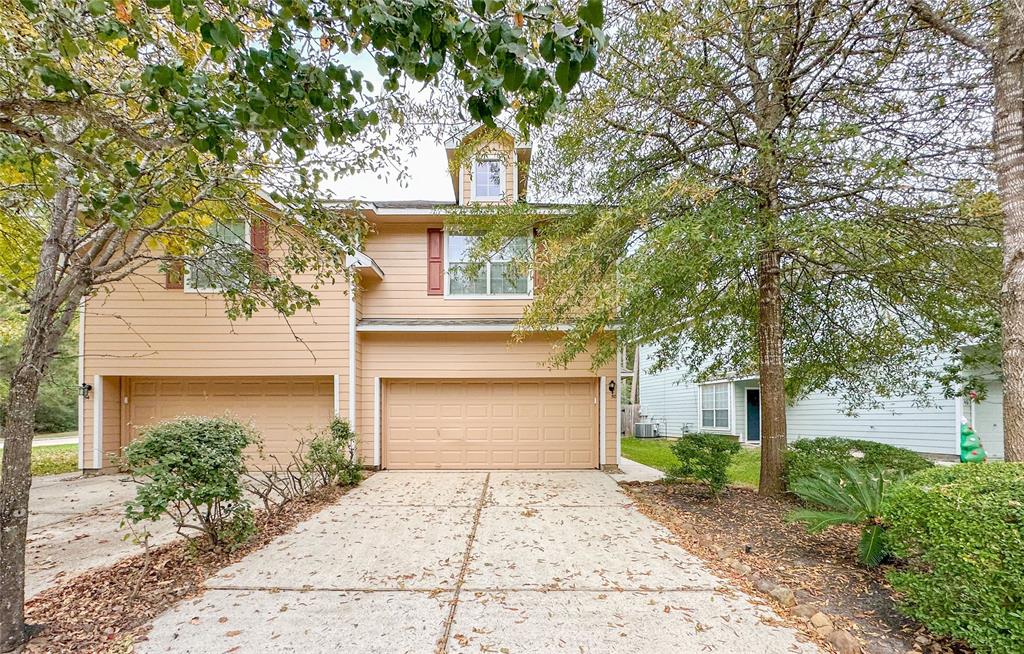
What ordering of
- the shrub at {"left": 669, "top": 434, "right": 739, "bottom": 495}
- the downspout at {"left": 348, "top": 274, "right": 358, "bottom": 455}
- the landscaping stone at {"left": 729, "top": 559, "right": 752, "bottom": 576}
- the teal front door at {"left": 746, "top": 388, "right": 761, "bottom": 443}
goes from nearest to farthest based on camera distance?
the landscaping stone at {"left": 729, "top": 559, "right": 752, "bottom": 576}
the shrub at {"left": 669, "top": 434, "right": 739, "bottom": 495}
the downspout at {"left": 348, "top": 274, "right": 358, "bottom": 455}
the teal front door at {"left": 746, "top": 388, "right": 761, "bottom": 443}

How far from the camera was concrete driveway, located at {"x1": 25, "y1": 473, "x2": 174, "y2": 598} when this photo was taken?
14.3ft

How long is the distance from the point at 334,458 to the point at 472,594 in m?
4.30

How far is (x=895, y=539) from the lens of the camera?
3076 millimetres

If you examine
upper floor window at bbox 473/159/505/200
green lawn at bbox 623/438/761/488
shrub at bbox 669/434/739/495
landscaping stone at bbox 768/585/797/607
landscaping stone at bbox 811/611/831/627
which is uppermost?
upper floor window at bbox 473/159/505/200

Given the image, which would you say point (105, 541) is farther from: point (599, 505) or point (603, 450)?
point (603, 450)

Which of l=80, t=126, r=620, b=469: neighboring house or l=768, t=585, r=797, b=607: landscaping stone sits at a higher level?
l=80, t=126, r=620, b=469: neighboring house

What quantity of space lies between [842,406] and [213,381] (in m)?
16.0

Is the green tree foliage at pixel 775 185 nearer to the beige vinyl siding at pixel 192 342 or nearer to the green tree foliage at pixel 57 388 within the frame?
the beige vinyl siding at pixel 192 342

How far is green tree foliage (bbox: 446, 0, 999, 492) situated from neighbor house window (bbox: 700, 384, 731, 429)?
10.4m

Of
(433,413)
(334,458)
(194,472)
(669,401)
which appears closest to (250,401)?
(334,458)

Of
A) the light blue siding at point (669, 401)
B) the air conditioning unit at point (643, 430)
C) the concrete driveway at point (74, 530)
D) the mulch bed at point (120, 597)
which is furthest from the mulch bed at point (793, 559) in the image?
the air conditioning unit at point (643, 430)

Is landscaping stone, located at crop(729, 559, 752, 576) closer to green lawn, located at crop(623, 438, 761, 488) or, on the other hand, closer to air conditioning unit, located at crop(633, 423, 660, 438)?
green lawn, located at crop(623, 438, 761, 488)

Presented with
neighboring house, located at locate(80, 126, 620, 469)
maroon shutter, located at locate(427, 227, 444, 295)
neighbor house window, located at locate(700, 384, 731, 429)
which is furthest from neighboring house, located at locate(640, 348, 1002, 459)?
maroon shutter, located at locate(427, 227, 444, 295)

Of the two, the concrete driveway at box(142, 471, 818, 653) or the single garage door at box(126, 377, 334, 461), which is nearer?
the concrete driveway at box(142, 471, 818, 653)
